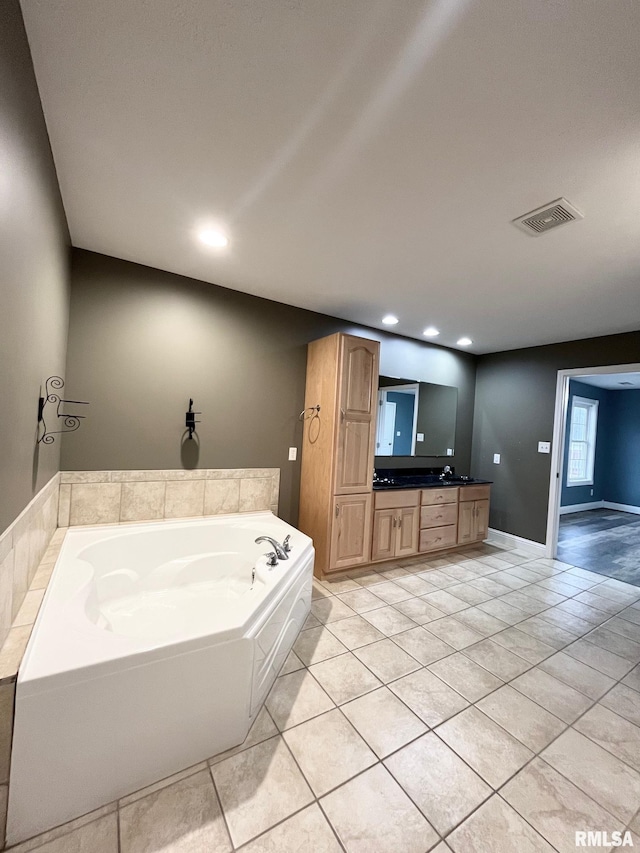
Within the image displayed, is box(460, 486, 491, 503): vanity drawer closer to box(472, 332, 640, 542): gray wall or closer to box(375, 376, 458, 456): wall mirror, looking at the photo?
box(472, 332, 640, 542): gray wall

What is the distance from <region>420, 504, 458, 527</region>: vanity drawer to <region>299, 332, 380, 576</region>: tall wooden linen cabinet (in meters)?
0.75

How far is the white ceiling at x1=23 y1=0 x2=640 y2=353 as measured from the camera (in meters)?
1.01

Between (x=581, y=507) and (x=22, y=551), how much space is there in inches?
319

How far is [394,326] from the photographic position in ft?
12.8

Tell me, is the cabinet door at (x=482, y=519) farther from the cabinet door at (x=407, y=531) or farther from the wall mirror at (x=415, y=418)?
the cabinet door at (x=407, y=531)

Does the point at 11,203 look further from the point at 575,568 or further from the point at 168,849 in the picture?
the point at 575,568

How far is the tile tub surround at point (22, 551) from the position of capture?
123 centimetres

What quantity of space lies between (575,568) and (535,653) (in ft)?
6.96

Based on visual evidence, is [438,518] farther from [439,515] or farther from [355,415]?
[355,415]

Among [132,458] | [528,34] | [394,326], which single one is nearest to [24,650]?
[132,458]

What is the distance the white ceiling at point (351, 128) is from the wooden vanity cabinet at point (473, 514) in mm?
2476

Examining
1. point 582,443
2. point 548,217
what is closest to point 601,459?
point 582,443

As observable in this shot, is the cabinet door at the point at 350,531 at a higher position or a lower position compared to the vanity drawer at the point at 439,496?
lower

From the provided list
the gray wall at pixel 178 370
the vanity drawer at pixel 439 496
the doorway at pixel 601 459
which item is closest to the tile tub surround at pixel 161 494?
the gray wall at pixel 178 370
